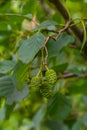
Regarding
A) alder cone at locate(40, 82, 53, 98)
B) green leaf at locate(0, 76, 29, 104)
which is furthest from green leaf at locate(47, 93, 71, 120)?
alder cone at locate(40, 82, 53, 98)

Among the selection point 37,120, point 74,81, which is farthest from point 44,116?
point 74,81

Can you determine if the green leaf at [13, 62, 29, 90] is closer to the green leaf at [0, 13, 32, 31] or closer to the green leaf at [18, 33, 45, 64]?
the green leaf at [18, 33, 45, 64]

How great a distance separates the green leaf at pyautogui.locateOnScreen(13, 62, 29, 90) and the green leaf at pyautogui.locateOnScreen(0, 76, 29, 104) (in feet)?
0.13

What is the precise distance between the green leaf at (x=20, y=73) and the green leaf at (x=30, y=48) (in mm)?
36

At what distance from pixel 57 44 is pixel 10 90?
6.1 inches

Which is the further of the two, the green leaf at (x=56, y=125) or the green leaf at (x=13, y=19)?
the green leaf at (x=56, y=125)

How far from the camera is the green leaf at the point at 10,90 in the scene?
36.3 inches

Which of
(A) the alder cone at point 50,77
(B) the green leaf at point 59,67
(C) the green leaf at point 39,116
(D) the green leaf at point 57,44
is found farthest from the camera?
(C) the green leaf at point 39,116

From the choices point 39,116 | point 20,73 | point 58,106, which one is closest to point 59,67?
point 58,106

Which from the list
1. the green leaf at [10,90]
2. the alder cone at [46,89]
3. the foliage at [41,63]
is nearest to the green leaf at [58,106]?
the foliage at [41,63]

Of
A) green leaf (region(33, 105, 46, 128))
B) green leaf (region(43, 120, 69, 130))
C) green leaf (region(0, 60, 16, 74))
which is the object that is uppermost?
green leaf (region(0, 60, 16, 74))

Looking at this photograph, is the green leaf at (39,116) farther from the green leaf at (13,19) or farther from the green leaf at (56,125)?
the green leaf at (13,19)

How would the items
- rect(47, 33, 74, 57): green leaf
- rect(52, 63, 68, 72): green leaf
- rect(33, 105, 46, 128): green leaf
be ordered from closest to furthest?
1. rect(47, 33, 74, 57): green leaf
2. rect(52, 63, 68, 72): green leaf
3. rect(33, 105, 46, 128): green leaf

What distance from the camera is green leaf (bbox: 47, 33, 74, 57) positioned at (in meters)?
0.92
